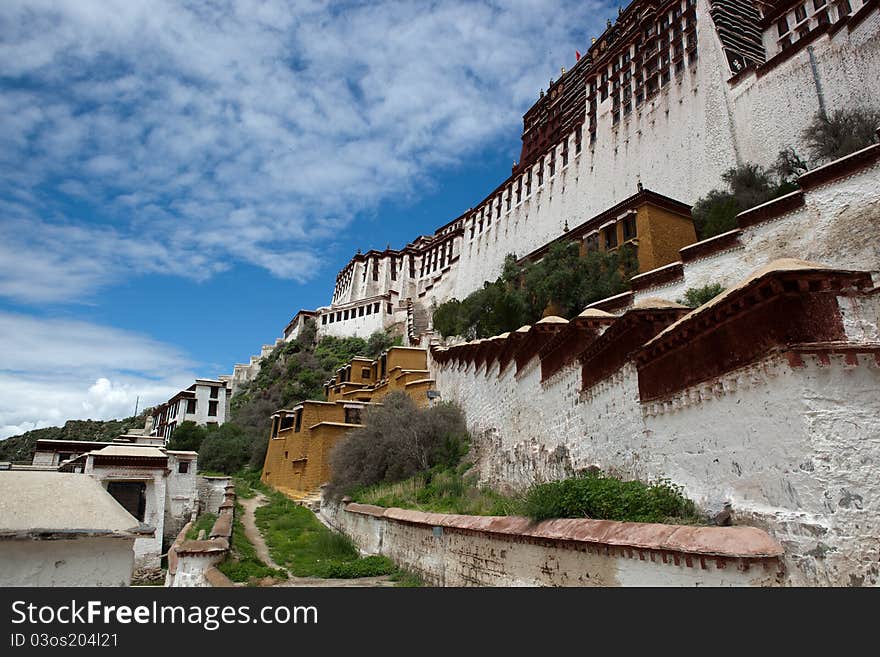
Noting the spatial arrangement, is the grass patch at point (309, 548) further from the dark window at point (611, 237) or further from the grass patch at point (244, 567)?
the dark window at point (611, 237)

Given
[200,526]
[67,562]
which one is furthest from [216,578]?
[200,526]

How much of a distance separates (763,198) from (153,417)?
4774cm

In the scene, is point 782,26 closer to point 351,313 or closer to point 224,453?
point 224,453

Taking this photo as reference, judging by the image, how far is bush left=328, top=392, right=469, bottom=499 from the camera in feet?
57.4

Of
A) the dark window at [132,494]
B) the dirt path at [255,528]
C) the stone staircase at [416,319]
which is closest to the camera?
the dirt path at [255,528]

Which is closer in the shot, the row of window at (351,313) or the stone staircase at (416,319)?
the stone staircase at (416,319)

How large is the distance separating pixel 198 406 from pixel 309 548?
103 feet

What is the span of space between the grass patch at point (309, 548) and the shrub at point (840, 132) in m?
18.5

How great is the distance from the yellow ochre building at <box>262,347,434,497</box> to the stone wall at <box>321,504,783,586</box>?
43.0 feet

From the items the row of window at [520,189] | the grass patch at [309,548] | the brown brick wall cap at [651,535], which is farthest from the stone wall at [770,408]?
the row of window at [520,189]

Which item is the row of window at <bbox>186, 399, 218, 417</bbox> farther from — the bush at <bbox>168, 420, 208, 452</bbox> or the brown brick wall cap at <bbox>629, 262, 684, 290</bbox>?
the brown brick wall cap at <bbox>629, 262, 684, 290</bbox>

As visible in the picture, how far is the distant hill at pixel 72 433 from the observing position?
4676 cm

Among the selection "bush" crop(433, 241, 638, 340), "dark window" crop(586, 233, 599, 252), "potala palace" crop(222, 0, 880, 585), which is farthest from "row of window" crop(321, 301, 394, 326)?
"dark window" crop(586, 233, 599, 252)
